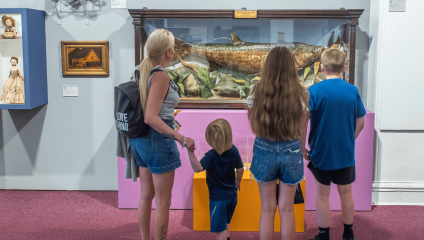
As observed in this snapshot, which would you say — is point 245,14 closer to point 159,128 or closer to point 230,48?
point 230,48

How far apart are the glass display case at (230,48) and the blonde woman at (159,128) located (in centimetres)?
135

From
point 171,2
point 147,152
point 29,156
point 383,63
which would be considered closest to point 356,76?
point 383,63

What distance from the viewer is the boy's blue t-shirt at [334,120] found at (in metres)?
2.27

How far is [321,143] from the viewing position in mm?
→ 2322

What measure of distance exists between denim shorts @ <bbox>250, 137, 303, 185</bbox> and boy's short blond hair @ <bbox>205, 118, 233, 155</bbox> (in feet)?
0.66

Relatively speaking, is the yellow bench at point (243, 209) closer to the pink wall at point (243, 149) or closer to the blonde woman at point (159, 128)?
the pink wall at point (243, 149)

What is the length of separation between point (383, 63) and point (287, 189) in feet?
6.33

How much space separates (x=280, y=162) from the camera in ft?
6.57

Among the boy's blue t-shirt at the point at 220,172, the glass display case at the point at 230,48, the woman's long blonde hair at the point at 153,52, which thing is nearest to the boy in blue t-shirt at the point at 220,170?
the boy's blue t-shirt at the point at 220,172

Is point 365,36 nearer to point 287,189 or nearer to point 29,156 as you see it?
point 287,189

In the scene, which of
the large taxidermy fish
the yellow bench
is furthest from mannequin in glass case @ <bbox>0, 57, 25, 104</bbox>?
the yellow bench

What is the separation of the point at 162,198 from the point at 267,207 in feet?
2.00

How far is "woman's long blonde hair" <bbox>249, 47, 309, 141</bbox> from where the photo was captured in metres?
1.96

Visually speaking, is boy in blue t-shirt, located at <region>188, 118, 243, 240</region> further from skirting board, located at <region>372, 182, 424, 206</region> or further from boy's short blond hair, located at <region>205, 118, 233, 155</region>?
skirting board, located at <region>372, 182, 424, 206</region>
